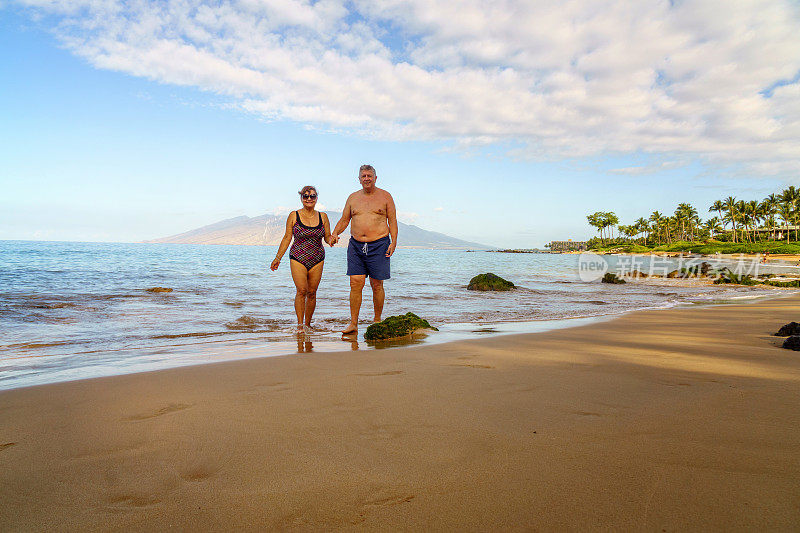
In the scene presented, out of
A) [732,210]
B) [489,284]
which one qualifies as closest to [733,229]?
[732,210]

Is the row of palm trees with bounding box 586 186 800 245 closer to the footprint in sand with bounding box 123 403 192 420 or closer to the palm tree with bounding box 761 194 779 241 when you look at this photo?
the palm tree with bounding box 761 194 779 241

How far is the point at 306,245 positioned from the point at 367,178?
4.18 feet

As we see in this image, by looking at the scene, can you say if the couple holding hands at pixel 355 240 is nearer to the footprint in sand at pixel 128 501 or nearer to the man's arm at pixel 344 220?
the man's arm at pixel 344 220

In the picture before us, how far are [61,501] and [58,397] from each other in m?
1.49

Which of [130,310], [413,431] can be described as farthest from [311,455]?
[130,310]

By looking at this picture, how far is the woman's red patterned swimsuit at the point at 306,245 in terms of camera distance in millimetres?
6152

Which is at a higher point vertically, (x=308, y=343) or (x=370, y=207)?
(x=370, y=207)

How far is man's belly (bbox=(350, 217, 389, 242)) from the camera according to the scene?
6141mm

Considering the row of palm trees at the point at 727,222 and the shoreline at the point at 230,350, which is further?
the row of palm trees at the point at 727,222

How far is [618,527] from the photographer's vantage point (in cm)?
126

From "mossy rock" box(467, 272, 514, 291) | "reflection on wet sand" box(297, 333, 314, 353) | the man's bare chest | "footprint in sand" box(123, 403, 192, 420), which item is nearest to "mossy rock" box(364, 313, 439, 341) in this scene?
"reflection on wet sand" box(297, 333, 314, 353)

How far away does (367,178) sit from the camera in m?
6.11

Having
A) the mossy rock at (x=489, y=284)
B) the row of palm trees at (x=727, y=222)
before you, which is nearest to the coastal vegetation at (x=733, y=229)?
the row of palm trees at (x=727, y=222)

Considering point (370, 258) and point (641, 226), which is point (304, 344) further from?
point (641, 226)
